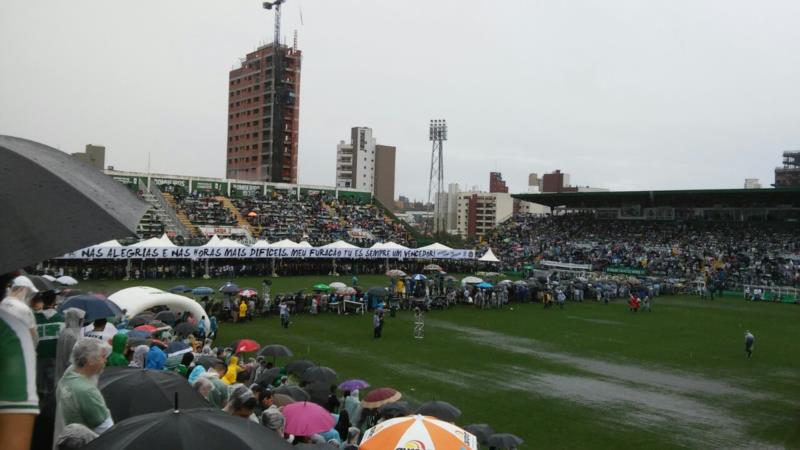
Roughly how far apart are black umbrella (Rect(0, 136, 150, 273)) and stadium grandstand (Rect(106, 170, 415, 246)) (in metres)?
47.3

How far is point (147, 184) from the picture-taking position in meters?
58.4

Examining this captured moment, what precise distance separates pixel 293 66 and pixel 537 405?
8327 centimetres

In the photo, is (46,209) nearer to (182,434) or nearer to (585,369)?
(182,434)

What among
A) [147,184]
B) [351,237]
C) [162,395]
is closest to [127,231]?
[162,395]

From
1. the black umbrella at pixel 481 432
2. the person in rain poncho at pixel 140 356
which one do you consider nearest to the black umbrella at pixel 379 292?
the person in rain poncho at pixel 140 356

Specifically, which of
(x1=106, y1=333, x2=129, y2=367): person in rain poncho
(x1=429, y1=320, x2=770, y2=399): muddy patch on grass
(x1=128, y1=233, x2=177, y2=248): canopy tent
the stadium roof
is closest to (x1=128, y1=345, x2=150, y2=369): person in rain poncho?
(x1=106, y1=333, x2=129, y2=367): person in rain poncho

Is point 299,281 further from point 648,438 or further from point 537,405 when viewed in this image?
point 648,438

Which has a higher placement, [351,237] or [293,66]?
[293,66]

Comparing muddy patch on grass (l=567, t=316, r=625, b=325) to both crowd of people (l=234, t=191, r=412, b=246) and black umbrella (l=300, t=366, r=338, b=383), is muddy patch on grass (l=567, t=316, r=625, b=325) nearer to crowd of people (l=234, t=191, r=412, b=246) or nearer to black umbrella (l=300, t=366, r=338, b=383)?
black umbrella (l=300, t=366, r=338, b=383)

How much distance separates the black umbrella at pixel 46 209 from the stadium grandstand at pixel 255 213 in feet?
155

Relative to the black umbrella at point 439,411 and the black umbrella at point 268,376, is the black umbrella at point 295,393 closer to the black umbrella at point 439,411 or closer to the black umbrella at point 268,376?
the black umbrella at point 268,376

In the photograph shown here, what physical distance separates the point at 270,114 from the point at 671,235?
56.9m

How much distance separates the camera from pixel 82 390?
14.0ft

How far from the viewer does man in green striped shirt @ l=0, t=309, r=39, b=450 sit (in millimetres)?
2105
